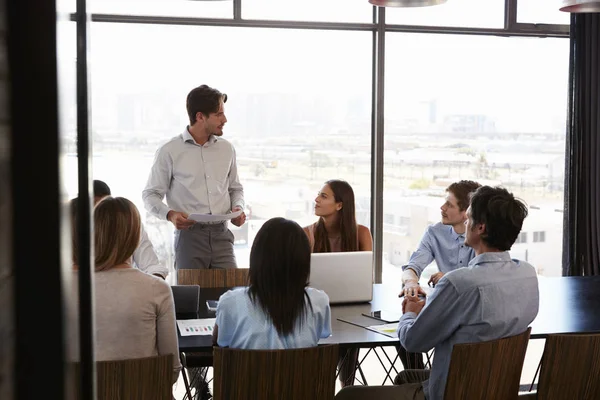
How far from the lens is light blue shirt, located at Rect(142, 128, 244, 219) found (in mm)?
4844

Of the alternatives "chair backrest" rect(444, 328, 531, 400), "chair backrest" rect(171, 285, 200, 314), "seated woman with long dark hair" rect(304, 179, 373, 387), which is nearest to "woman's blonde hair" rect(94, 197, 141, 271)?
"chair backrest" rect(171, 285, 200, 314)

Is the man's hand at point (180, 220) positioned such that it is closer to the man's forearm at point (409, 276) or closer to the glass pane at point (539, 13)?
the man's forearm at point (409, 276)

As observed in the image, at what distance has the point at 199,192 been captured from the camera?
191 inches

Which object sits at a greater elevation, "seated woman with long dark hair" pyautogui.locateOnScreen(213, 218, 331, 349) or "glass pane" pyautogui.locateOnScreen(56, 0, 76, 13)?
"glass pane" pyautogui.locateOnScreen(56, 0, 76, 13)

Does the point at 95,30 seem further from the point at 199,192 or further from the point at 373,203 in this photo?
the point at 373,203

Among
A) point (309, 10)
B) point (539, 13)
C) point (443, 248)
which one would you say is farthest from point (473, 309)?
point (539, 13)

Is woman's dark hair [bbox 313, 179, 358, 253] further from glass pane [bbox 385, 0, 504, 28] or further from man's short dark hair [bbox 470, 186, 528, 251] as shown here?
glass pane [bbox 385, 0, 504, 28]

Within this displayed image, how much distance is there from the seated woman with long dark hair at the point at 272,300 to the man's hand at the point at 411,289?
1039 mm

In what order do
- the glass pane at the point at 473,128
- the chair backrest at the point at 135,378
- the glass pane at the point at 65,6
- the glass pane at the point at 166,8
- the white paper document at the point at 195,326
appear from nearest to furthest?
the glass pane at the point at 65,6 → the chair backrest at the point at 135,378 → the white paper document at the point at 195,326 → the glass pane at the point at 166,8 → the glass pane at the point at 473,128

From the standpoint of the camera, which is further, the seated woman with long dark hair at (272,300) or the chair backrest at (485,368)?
the seated woman with long dark hair at (272,300)

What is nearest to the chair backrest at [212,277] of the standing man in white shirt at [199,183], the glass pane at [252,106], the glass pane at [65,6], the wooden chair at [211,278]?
the wooden chair at [211,278]

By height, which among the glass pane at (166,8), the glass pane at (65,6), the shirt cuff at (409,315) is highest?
the glass pane at (166,8)

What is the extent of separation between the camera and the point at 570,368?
8.98 feet

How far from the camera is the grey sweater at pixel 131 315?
8.59 feet
